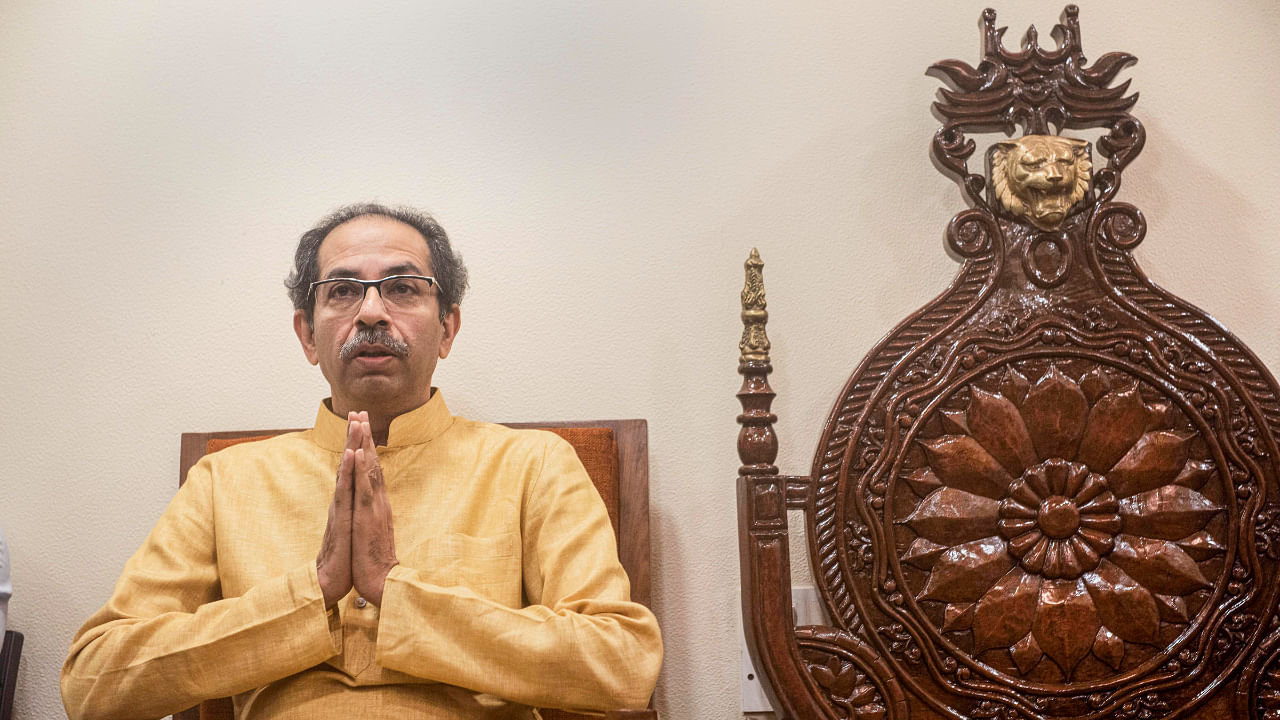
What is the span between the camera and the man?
1.48 meters

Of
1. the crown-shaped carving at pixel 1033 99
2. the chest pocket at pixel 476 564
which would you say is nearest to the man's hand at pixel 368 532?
the chest pocket at pixel 476 564

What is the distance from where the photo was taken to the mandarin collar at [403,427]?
1756 mm

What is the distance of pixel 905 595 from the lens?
70.6 inches

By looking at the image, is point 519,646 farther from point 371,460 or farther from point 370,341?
point 370,341

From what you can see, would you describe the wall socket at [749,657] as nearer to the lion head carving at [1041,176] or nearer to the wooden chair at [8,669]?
the lion head carving at [1041,176]

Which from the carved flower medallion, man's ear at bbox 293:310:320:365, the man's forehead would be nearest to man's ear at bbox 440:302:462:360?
the man's forehead

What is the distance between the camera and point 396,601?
1479 mm

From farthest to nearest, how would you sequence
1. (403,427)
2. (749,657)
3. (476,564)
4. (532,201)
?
(532,201) → (749,657) → (403,427) → (476,564)

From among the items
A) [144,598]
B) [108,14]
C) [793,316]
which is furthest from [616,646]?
[108,14]

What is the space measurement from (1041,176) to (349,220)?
1.29 meters

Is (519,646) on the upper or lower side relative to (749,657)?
upper

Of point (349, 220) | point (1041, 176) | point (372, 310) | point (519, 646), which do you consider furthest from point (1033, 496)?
point (349, 220)

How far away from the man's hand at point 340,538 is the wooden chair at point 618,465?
528 mm

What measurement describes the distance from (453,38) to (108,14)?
802 millimetres
